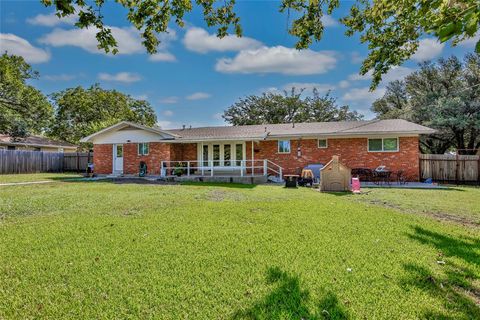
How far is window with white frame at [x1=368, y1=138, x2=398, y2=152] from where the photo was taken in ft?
56.7

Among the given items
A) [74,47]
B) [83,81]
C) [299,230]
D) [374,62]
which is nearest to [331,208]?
[299,230]

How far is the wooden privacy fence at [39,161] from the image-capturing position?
2311 cm

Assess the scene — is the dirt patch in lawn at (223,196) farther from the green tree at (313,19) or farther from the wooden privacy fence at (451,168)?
the wooden privacy fence at (451,168)

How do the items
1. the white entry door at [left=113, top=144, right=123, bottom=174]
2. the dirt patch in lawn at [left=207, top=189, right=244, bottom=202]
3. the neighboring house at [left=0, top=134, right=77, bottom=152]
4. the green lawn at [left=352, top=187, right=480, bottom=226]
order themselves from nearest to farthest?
the green lawn at [left=352, top=187, right=480, bottom=226], the dirt patch in lawn at [left=207, top=189, right=244, bottom=202], the white entry door at [left=113, top=144, right=123, bottom=174], the neighboring house at [left=0, top=134, right=77, bottom=152]

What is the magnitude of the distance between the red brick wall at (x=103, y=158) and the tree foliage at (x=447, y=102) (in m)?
25.2

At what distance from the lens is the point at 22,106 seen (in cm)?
2592

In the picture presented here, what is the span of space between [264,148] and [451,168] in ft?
38.3

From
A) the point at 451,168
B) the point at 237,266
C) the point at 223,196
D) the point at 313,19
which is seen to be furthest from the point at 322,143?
the point at 237,266

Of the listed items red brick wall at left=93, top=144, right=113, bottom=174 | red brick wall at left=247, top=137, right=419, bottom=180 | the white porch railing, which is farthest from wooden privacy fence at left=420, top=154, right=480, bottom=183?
red brick wall at left=93, top=144, right=113, bottom=174

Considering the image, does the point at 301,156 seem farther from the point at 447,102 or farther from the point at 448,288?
the point at 448,288

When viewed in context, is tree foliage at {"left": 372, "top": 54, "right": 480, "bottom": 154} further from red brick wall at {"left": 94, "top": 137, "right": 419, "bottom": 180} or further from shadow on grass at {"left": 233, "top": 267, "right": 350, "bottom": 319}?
shadow on grass at {"left": 233, "top": 267, "right": 350, "bottom": 319}

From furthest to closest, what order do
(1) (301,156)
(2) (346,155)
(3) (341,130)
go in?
(1) (301,156) < (2) (346,155) < (3) (341,130)

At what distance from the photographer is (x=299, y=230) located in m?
5.93

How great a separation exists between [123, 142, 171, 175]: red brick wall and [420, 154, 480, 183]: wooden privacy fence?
55.9 feet
